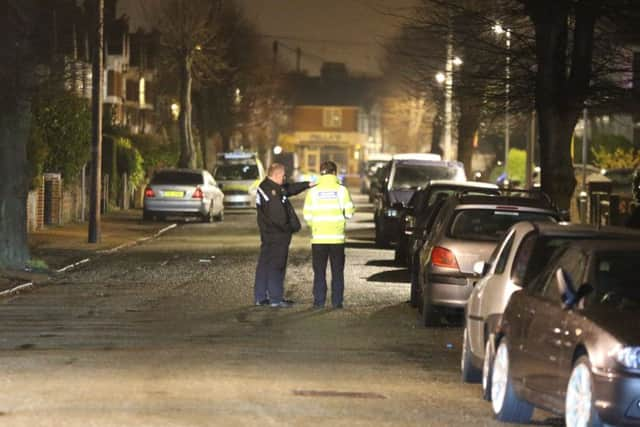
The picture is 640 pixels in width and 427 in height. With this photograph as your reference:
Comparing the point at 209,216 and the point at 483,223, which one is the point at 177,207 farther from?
the point at 483,223

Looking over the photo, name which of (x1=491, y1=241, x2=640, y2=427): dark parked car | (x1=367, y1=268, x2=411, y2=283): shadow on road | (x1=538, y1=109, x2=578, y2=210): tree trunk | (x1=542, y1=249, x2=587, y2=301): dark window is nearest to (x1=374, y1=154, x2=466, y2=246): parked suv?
(x1=538, y1=109, x2=578, y2=210): tree trunk

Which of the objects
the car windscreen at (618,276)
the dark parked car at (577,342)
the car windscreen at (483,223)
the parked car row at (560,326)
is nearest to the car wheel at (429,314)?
the car windscreen at (483,223)

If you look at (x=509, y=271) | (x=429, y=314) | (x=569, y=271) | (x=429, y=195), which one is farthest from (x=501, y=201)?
(x=429, y=195)

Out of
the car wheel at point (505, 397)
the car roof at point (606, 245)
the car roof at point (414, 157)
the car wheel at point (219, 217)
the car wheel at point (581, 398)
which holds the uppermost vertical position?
the car roof at point (414, 157)

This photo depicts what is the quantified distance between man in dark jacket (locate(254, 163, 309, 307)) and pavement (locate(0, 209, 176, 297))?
404 cm

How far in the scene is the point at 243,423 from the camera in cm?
1023

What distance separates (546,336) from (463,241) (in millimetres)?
7379

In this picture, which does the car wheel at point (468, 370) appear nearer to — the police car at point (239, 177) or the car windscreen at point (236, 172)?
the police car at point (239, 177)

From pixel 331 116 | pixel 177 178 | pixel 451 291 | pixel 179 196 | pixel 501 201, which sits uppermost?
pixel 331 116

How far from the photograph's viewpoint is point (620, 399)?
8602 millimetres

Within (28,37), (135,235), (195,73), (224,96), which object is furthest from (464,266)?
(224,96)

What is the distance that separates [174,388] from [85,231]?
82.9ft

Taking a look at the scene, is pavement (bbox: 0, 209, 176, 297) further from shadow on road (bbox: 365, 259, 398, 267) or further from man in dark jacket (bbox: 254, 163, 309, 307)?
shadow on road (bbox: 365, 259, 398, 267)

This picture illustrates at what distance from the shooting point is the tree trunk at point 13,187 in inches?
951
